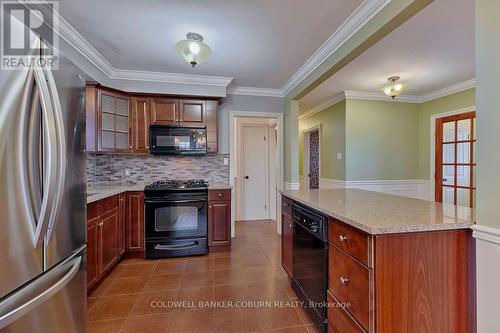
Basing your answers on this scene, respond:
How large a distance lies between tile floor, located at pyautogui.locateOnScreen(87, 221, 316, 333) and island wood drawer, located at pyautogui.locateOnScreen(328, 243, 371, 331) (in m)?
0.58

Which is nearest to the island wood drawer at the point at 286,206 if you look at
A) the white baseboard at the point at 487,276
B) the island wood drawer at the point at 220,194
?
the island wood drawer at the point at 220,194

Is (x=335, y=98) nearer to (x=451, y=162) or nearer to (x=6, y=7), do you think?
(x=451, y=162)

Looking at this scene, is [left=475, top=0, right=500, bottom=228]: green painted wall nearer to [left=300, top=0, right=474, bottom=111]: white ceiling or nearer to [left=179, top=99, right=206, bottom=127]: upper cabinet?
[left=300, top=0, right=474, bottom=111]: white ceiling

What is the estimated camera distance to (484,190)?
3.67 ft

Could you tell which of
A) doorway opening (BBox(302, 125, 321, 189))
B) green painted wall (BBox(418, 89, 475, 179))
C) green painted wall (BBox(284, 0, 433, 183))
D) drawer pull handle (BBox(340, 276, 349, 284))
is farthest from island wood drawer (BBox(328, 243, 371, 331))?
green painted wall (BBox(418, 89, 475, 179))

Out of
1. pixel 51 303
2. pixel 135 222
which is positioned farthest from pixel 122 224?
pixel 51 303

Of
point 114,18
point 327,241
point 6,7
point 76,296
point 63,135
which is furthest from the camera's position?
point 114,18

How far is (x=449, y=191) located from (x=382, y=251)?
4159 mm

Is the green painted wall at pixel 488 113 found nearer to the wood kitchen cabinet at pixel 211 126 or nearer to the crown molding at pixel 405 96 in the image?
the wood kitchen cabinet at pixel 211 126

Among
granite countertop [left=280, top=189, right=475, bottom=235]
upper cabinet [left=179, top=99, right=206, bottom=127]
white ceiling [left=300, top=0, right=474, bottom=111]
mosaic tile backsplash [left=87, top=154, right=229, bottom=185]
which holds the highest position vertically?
white ceiling [left=300, top=0, right=474, bottom=111]

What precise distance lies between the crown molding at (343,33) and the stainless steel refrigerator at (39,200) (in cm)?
209

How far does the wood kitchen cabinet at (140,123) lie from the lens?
3230 mm

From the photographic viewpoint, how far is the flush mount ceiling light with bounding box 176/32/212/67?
2.15 meters

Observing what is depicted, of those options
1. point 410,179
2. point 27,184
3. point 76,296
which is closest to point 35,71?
point 27,184
